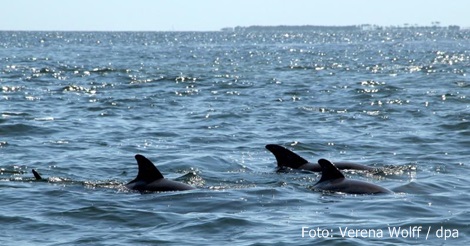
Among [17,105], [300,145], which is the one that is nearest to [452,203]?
[300,145]

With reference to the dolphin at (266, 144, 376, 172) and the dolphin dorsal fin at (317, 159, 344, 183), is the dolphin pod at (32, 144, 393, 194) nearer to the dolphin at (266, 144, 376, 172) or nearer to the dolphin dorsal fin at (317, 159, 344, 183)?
the dolphin dorsal fin at (317, 159, 344, 183)

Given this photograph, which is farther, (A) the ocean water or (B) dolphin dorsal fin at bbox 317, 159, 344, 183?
(B) dolphin dorsal fin at bbox 317, 159, 344, 183

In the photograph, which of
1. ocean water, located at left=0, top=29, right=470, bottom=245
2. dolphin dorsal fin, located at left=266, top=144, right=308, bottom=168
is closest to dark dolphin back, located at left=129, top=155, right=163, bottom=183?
ocean water, located at left=0, top=29, right=470, bottom=245

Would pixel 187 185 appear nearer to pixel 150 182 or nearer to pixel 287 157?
pixel 150 182

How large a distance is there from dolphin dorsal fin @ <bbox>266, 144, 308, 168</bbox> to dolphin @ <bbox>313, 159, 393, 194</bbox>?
2.23 metres

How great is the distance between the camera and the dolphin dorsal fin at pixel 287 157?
17.9 meters

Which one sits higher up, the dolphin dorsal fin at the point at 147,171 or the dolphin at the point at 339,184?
the dolphin dorsal fin at the point at 147,171

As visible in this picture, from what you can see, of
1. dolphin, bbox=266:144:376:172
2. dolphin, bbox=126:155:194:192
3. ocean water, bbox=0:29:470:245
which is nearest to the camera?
ocean water, bbox=0:29:470:245

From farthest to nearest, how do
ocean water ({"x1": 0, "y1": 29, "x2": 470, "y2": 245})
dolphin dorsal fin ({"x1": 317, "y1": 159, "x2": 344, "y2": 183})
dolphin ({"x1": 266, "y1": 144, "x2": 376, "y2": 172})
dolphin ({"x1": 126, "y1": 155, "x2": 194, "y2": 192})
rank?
dolphin ({"x1": 266, "y1": 144, "x2": 376, "y2": 172}), dolphin dorsal fin ({"x1": 317, "y1": 159, "x2": 344, "y2": 183}), dolphin ({"x1": 126, "y1": 155, "x2": 194, "y2": 192}), ocean water ({"x1": 0, "y1": 29, "x2": 470, "y2": 245})

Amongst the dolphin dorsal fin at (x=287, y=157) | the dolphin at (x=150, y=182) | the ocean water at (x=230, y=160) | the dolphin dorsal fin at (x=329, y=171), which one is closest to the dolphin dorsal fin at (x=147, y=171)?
the dolphin at (x=150, y=182)

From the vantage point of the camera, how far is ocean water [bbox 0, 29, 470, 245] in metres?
12.6

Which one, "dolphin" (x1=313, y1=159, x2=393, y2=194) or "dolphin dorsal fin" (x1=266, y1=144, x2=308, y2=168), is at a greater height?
"dolphin dorsal fin" (x1=266, y1=144, x2=308, y2=168)

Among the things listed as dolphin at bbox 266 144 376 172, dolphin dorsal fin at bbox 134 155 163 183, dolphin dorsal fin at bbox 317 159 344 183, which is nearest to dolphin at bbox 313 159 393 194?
dolphin dorsal fin at bbox 317 159 344 183

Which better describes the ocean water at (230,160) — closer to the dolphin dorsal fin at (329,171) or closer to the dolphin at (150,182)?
the dolphin at (150,182)
